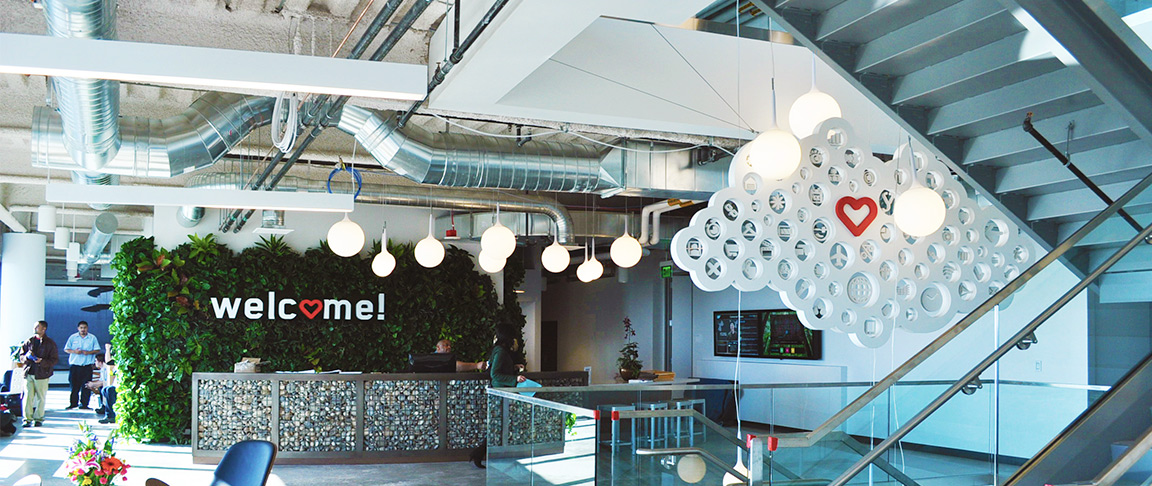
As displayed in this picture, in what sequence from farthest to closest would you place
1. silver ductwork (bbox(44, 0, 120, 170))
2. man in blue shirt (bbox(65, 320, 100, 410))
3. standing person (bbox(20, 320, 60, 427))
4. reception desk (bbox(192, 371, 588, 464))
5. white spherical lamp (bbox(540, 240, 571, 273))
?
man in blue shirt (bbox(65, 320, 100, 410))
standing person (bbox(20, 320, 60, 427))
reception desk (bbox(192, 371, 588, 464))
white spherical lamp (bbox(540, 240, 571, 273))
silver ductwork (bbox(44, 0, 120, 170))

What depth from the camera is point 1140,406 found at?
4020 millimetres

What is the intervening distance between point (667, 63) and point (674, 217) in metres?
7.31

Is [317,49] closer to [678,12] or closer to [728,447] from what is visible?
[678,12]

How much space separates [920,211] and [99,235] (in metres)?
12.1

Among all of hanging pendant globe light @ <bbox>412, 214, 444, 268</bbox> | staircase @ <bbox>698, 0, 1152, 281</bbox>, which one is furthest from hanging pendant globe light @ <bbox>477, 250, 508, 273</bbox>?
staircase @ <bbox>698, 0, 1152, 281</bbox>

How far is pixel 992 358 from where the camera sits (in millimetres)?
4590

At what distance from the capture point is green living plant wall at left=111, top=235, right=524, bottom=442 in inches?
458

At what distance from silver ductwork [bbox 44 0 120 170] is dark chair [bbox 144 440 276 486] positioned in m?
2.16

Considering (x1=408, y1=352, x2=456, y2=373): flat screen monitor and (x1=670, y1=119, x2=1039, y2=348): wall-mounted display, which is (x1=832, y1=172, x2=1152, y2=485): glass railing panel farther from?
(x1=408, y1=352, x2=456, y2=373): flat screen monitor

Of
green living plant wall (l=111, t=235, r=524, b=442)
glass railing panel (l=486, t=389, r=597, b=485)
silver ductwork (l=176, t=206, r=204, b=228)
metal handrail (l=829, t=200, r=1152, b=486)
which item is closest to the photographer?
metal handrail (l=829, t=200, r=1152, b=486)

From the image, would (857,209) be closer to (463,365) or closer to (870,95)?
(870,95)

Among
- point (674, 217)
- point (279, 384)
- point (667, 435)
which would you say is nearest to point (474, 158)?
point (667, 435)

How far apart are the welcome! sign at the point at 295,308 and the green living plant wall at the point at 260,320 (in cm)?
7

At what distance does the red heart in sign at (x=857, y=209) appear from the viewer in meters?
6.71
